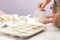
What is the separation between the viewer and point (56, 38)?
45 centimetres

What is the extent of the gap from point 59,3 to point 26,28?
23 cm

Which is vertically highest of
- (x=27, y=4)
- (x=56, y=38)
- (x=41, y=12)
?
(x=27, y=4)

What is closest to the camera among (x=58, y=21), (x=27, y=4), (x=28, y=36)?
(x=28, y=36)

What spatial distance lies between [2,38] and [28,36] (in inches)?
3.9

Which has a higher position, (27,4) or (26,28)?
(27,4)

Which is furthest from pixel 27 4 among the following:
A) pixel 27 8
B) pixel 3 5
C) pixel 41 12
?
pixel 41 12

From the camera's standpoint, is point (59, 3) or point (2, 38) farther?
point (59, 3)

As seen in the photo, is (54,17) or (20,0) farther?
(20,0)

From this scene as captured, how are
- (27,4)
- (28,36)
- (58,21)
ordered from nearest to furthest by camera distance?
(28,36)
(58,21)
(27,4)

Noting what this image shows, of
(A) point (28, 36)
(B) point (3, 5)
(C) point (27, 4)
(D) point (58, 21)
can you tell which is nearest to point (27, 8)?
(C) point (27, 4)

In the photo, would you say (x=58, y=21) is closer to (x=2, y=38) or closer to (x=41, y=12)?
(x=41, y=12)

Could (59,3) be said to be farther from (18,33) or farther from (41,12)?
(18,33)

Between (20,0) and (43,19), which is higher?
(20,0)

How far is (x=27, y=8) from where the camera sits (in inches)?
59.1
